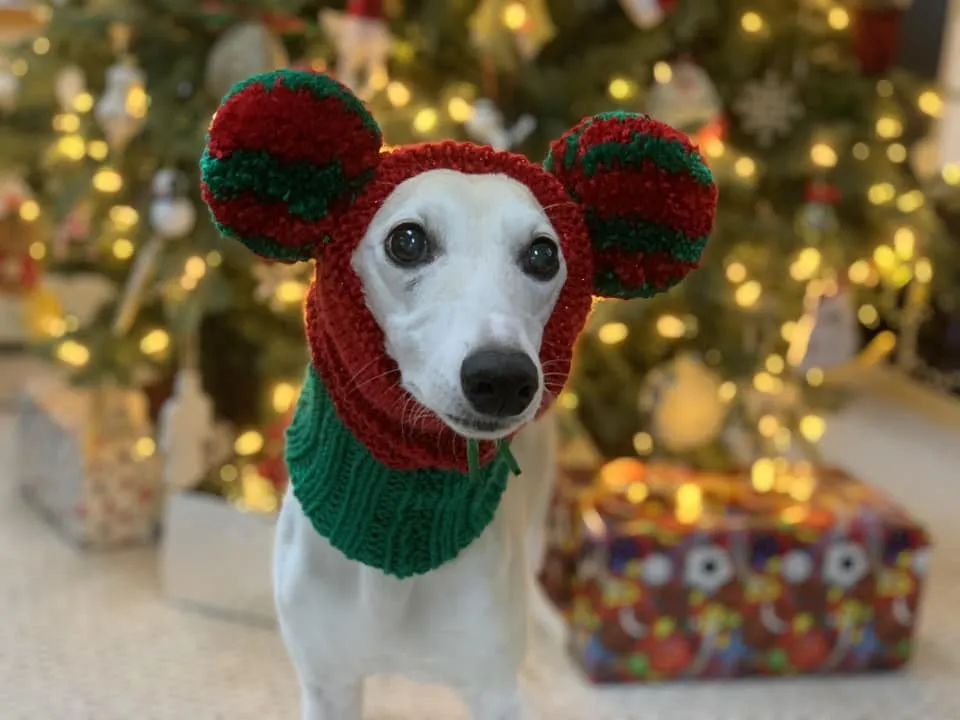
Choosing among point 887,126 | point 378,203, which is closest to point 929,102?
point 887,126

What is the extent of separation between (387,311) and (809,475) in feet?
3.62

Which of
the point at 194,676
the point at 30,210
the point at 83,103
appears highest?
the point at 83,103

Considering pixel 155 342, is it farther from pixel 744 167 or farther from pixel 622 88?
pixel 744 167

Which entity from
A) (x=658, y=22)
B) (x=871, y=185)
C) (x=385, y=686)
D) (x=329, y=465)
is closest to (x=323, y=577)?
(x=329, y=465)

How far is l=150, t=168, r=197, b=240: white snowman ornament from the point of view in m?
1.43

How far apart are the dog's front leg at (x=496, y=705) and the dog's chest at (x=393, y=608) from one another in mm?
35

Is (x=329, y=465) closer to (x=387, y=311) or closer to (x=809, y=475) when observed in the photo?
(x=387, y=311)


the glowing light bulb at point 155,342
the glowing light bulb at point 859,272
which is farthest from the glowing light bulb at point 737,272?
the glowing light bulb at point 155,342

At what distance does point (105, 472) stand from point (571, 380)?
0.77 meters

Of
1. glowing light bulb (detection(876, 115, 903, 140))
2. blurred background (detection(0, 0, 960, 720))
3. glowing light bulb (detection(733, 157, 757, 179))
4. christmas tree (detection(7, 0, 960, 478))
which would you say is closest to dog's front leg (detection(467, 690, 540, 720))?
blurred background (detection(0, 0, 960, 720))

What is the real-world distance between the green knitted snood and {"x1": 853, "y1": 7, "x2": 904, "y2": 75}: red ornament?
1.41 m

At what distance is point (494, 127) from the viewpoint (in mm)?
1427

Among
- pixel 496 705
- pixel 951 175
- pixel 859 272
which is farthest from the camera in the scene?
pixel 951 175

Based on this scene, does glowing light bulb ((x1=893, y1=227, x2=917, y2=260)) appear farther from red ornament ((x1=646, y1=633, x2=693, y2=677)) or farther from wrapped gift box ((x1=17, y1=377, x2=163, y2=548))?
wrapped gift box ((x1=17, y1=377, x2=163, y2=548))
